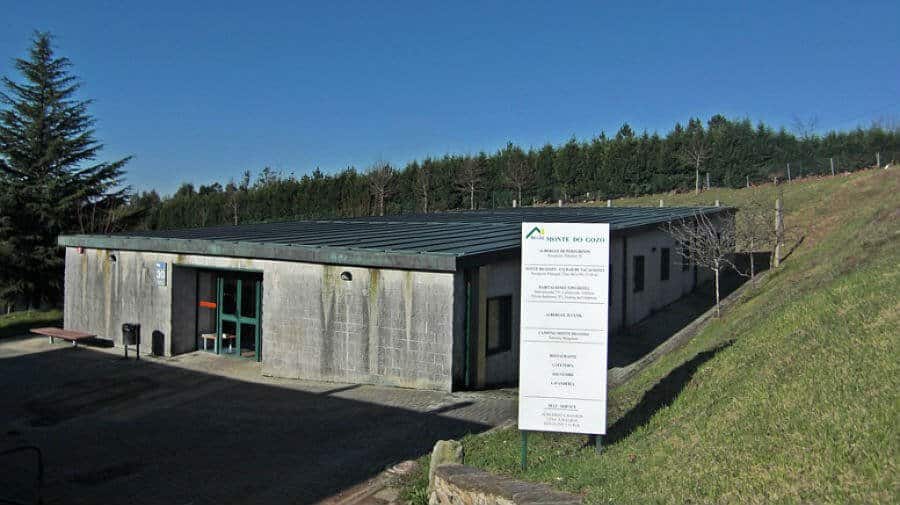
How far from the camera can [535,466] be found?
23.2ft

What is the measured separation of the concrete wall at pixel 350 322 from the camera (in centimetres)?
1231

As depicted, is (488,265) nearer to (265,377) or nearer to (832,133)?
(265,377)

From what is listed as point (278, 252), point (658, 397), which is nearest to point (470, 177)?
point (278, 252)

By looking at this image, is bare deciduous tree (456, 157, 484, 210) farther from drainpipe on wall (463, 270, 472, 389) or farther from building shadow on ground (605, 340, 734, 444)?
building shadow on ground (605, 340, 734, 444)

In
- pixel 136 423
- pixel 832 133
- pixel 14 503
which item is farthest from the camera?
pixel 832 133

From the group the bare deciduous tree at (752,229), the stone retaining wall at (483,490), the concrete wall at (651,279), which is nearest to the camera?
the stone retaining wall at (483,490)

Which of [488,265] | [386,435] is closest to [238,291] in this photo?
[488,265]

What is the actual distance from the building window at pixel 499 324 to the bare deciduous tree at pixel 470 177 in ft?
116

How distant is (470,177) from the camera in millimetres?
49562

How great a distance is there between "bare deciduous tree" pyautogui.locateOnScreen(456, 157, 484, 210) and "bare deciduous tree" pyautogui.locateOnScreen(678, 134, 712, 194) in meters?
14.3

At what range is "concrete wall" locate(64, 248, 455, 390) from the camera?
40.4 feet

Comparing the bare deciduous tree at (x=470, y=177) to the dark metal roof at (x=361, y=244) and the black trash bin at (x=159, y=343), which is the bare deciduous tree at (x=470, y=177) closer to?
the dark metal roof at (x=361, y=244)

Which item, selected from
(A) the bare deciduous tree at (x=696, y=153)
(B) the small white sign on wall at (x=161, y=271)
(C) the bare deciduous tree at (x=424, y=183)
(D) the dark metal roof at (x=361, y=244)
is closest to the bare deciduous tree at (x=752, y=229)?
(D) the dark metal roof at (x=361, y=244)

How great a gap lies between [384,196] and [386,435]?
40481 millimetres
